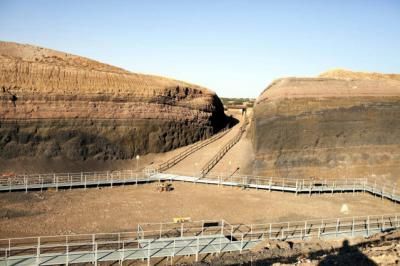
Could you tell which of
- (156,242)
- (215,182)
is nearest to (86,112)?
(215,182)

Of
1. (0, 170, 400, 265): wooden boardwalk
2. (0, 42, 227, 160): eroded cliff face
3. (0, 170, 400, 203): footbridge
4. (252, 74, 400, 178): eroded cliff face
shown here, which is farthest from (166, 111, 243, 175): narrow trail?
(252, 74, 400, 178): eroded cliff face

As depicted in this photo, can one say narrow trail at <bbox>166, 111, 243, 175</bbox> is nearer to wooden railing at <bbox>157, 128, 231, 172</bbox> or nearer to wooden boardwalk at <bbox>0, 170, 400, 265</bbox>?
wooden railing at <bbox>157, 128, 231, 172</bbox>

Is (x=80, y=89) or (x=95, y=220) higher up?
(x=80, y=89)

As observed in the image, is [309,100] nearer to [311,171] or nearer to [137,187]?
[311,171]

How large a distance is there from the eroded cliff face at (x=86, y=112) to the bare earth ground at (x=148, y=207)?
723 cm

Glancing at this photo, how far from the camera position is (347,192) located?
32.7 meters

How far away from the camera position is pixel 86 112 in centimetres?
3838

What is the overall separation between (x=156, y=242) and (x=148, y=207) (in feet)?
27.8

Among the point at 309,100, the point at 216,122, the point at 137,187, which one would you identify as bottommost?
the point at 137,187

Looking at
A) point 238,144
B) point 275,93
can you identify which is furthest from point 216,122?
point 275,93

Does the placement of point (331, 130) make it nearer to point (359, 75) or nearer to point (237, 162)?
point (237, 162)

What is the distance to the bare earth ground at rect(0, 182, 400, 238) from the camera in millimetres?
23484

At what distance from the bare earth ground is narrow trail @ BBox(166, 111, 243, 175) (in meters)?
4.48

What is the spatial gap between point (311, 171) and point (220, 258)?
1899 cm
